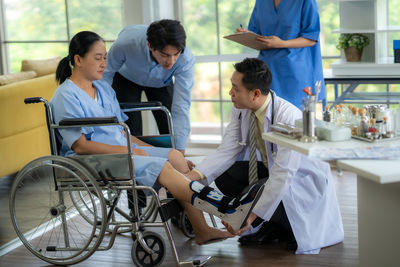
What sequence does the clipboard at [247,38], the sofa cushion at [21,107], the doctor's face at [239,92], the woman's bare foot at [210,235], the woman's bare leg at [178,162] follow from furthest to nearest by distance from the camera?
the sofa cushion at [21,107], the clipboard at [247,38], the woman's bare leg at [178,162], the woman's bare foot at [210,235], the doctor's face at [239,92]

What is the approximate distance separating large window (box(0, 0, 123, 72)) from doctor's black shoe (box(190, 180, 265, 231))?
9.09ft

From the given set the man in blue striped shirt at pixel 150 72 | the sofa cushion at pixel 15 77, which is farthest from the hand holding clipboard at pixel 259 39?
the sofa cushion at pixel 15 77

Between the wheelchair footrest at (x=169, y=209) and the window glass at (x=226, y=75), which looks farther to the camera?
the window glass at (x=226, y=75)

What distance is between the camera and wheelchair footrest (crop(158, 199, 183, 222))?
2.59 metres

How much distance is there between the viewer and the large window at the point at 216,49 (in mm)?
4422

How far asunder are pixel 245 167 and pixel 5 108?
→ 176 centimetres

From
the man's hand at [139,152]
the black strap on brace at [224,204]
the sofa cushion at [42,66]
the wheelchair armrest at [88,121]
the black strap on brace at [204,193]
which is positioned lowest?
the black strap on brace at [224,204]

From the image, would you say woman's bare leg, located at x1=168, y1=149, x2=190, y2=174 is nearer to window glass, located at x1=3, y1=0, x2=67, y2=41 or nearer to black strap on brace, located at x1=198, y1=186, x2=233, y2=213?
black strap on brace, located at x1=198, y1=186, x2=233, y2=213

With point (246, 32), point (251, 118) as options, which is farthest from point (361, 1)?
point (251, 118)

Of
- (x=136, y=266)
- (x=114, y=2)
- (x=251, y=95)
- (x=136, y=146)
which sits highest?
(x=114, y=2)

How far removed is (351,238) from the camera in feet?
9.87

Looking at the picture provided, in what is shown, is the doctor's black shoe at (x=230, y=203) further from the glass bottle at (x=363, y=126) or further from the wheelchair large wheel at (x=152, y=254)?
the glass bottle at (x=363, y=126)

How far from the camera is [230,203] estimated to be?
2523mm

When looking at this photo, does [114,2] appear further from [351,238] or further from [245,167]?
[351,238]
